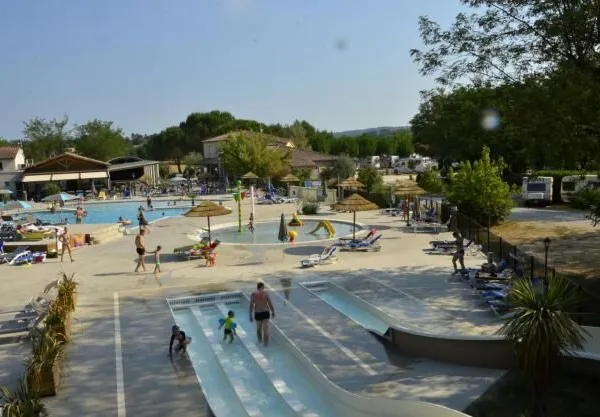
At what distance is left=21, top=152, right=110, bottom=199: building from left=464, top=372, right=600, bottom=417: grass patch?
5077 cm

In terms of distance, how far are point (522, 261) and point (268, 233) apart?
13.3 metres

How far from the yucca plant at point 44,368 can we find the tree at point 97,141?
7331 cm

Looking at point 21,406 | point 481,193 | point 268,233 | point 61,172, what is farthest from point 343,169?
point 21,406

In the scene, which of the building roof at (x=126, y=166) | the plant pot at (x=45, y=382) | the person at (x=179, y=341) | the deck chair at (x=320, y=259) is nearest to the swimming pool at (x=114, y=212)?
the building roof at (x=126, y=166)

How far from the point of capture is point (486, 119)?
15273 millimetres

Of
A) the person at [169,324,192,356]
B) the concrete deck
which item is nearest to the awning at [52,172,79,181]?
the concrete deck

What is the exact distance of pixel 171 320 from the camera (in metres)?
13.0

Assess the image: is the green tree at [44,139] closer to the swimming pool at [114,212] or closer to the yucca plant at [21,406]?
the swimming pool at [114,212]

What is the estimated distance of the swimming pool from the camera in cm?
3644

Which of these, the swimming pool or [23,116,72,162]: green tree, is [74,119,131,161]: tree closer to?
[23,116,72,162]: green tree

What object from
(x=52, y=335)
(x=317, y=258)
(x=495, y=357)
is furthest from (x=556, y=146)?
(x=52, y=335)

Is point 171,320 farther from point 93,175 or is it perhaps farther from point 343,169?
point 93,175

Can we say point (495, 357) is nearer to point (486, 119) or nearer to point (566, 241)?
point (486, 119)

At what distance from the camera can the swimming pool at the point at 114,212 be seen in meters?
36.4
